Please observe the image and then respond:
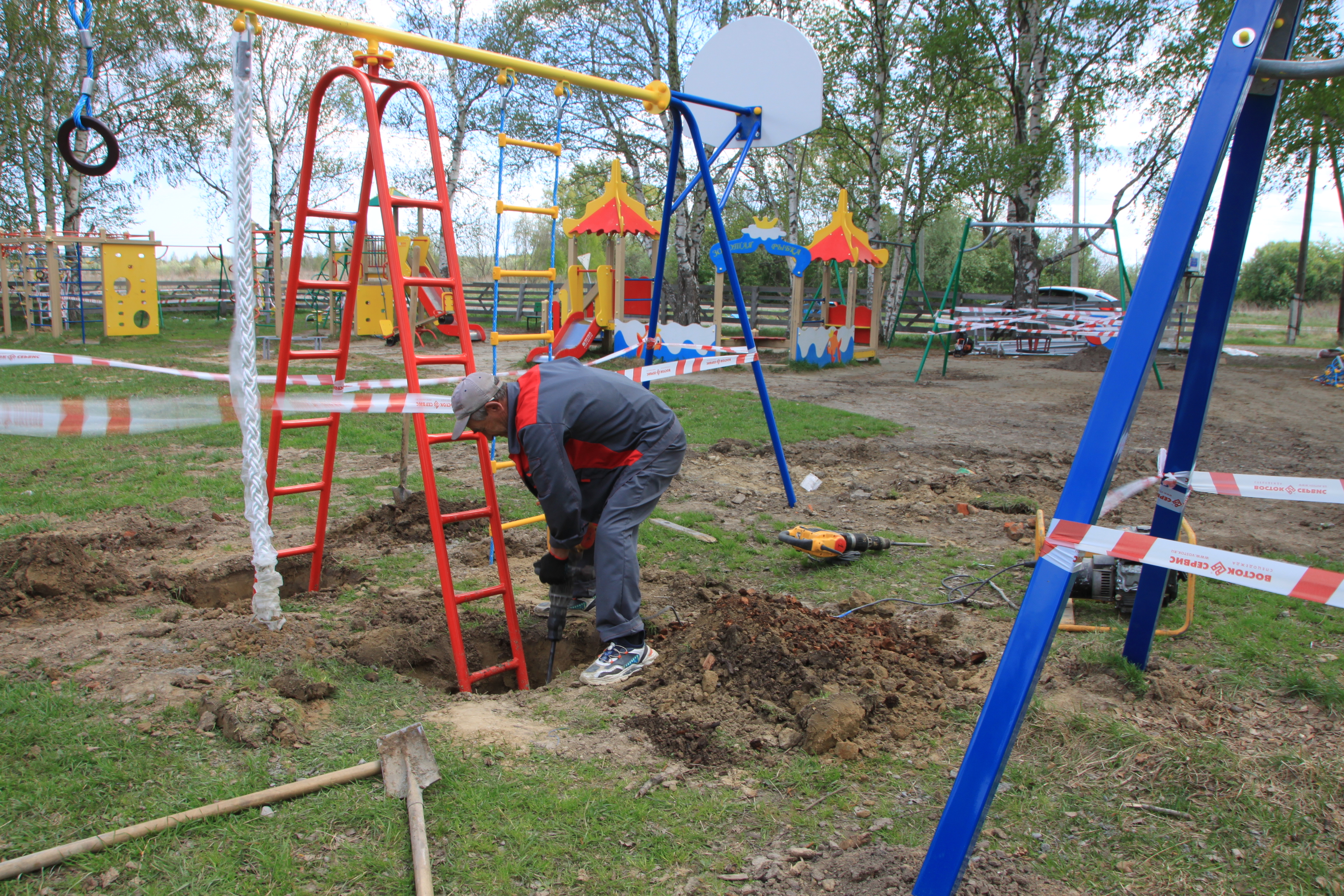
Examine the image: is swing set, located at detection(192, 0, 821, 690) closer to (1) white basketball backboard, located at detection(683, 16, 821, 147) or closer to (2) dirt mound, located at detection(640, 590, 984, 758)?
(1) white basketball backboard, located at detection(683, 16, 821, 147)

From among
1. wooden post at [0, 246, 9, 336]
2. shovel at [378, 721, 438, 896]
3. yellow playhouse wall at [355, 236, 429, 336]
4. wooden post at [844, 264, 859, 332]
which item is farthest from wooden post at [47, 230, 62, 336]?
shovel at [378, 721, 438, 896]

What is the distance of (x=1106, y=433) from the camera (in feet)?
6.47

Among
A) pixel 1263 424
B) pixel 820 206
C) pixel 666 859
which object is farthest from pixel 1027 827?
pixel 820 206

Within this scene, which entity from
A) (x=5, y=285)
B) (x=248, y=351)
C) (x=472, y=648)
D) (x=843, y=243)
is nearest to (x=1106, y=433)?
(x=472, y=648)

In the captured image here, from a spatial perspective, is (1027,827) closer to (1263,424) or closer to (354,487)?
(354,487)

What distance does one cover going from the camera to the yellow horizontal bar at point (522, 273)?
4844 mm

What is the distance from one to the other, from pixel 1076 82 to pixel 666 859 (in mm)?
20190

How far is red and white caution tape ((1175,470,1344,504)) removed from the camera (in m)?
2.78

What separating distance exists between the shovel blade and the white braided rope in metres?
1.31

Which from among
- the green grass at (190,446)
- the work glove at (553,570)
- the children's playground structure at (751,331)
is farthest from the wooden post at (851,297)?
the work glove at (553,570)

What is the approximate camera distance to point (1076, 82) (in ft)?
58.6

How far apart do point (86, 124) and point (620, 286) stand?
12.5 m

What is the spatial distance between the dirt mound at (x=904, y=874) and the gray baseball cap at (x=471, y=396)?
2.08m

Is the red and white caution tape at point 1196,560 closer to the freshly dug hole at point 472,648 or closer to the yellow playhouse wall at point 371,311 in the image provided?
the freshly dug hole at point 472,648
